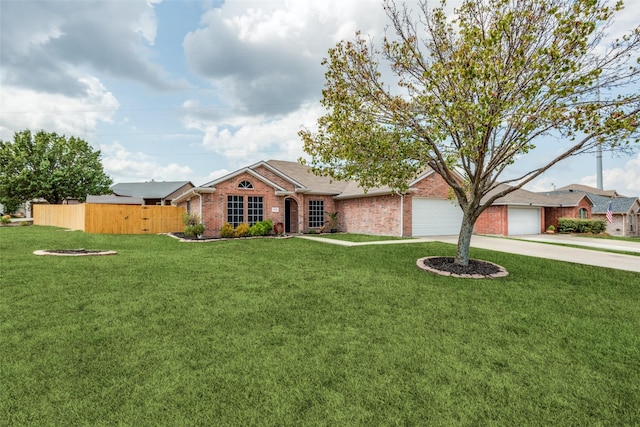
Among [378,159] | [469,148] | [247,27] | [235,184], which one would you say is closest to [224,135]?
[235,184]

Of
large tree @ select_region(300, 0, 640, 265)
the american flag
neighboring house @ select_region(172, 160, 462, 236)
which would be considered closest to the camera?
large tree @ select_region(300, 0, 640, 265)

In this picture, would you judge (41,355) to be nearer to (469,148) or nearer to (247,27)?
(469,148)

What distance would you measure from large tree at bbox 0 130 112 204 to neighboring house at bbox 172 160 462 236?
2214 centimetres

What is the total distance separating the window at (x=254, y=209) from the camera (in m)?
17.9

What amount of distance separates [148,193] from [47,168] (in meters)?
9.49

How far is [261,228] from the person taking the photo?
17.0 m

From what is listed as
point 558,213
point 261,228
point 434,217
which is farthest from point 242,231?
point 558,213

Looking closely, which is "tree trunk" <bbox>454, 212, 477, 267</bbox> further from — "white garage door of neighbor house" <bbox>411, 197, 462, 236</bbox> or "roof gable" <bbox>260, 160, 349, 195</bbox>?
"roof gable" <bbox>260, 160, 349, 195</bbox>

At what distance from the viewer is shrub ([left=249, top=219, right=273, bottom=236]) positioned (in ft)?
55.3

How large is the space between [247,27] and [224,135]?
9.64 m

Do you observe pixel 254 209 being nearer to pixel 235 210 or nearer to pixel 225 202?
pixel 235 210

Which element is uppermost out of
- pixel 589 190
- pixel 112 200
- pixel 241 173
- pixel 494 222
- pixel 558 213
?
pixel 589 190

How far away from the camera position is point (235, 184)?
17406mm

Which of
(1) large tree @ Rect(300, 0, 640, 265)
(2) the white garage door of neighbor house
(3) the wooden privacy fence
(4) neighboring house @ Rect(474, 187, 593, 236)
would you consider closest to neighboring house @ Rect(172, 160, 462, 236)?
(2) the white garage door of neighbor house
